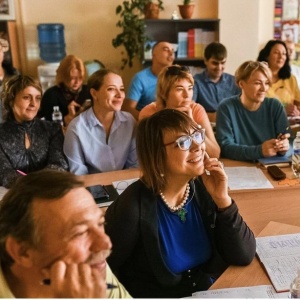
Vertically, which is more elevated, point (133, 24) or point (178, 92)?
point (133, 24)

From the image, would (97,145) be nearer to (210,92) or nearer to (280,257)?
(280,257)

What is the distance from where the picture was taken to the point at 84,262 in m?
0.93

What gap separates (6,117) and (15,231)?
1.58 metres

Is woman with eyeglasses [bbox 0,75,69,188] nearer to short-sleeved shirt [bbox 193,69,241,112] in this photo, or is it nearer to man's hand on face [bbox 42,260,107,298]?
man's hand on face [bbox 42,260,107,298]

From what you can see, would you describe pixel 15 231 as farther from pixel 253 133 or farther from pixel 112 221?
pixel 253 133

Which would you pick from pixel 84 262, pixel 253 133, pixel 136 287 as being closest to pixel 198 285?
pixel 136 287

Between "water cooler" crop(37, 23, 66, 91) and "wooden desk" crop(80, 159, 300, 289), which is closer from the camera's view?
"wooden desk" crop(80, 159, 300, 289)

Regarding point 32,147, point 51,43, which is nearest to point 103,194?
point 32,147

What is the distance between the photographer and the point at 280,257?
1405mm

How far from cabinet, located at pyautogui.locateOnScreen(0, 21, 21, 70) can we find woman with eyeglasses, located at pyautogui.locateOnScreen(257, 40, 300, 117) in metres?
2.89

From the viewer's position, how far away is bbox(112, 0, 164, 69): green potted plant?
467 cm

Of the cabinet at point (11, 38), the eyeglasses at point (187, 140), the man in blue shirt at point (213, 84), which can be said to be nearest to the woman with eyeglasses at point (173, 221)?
the eyeglasses at point (187, 140)

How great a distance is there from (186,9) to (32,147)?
122 inches

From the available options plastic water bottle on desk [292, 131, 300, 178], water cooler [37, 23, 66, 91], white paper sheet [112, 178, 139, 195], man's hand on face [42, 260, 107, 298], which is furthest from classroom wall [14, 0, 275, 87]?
man's hand on face [42, 260, 107, 298]
